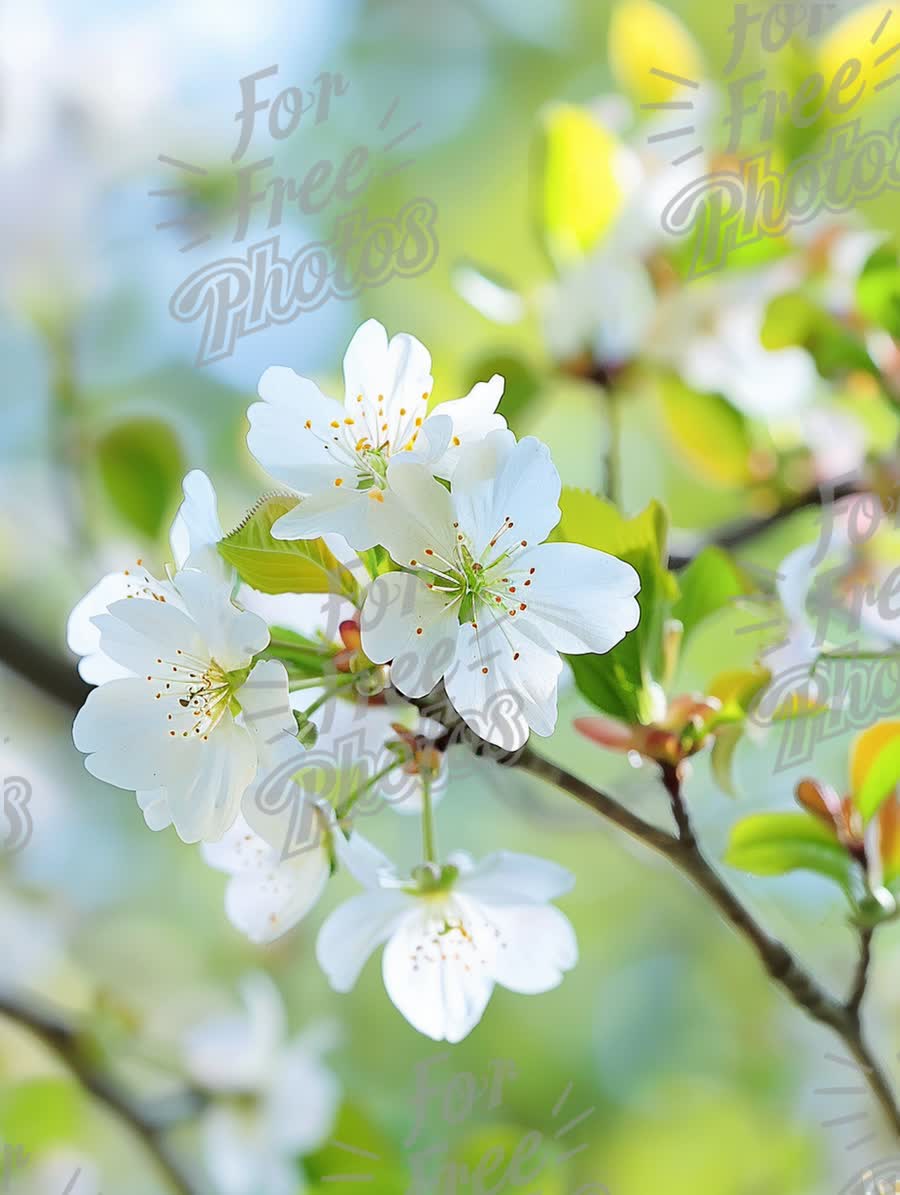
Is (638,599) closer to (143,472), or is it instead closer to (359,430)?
(359,430)

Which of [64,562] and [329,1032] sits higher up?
[64,562]

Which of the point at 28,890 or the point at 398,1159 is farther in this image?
the point at 28,890

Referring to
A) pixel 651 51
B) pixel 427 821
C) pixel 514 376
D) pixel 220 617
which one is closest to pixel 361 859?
pixel 427 821

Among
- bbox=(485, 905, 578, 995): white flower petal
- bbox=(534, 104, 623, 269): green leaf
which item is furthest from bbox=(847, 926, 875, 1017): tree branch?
bbox=(534, 104, 623, 269): green leaf

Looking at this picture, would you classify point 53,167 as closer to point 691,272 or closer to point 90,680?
point 691,272

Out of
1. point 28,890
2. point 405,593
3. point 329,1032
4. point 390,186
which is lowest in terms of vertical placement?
point 28,890

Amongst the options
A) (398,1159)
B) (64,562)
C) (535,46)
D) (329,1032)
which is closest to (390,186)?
(535,46)

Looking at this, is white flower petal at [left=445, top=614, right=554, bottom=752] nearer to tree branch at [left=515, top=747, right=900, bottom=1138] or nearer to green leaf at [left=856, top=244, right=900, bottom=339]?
tree branch at [left=515, top=747, right=900, bottom=1138]
